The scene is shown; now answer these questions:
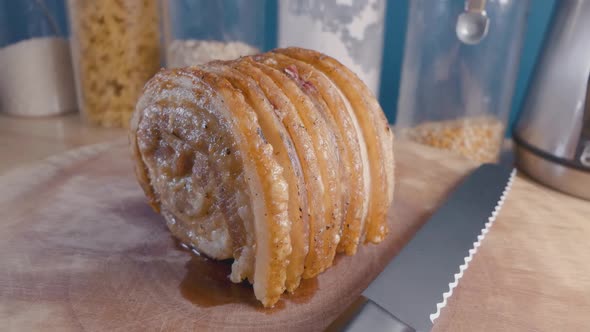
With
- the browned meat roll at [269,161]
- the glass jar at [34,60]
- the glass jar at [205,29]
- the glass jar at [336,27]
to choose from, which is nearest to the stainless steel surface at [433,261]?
the browned meat roll at [269,161]

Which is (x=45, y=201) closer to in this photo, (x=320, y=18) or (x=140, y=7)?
(x=140, y=7)

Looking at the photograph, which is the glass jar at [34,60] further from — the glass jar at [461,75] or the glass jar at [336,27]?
the glass jar at [461,75]

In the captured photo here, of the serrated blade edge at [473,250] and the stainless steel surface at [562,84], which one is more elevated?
the stainless steel surface at [562,84]

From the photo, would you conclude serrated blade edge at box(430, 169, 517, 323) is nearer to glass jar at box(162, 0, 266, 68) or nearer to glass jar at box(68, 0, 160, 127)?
glass jar at box(162, 0, 266, 68)

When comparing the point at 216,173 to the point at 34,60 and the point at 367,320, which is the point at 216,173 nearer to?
the point at 367,320

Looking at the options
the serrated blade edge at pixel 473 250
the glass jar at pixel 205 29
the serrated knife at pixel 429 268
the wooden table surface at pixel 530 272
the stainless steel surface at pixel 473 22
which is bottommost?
the wooden table surface at pixel 530 272

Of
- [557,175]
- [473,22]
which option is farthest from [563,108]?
[473,22]

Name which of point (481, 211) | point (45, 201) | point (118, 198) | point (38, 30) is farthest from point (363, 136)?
point (38, 30)
